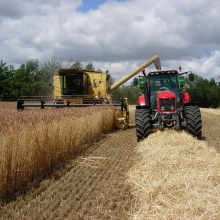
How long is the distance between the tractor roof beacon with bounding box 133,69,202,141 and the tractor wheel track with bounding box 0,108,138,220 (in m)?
1.99

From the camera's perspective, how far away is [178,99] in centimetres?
888

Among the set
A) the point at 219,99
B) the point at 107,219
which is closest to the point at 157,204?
the point at 107,219

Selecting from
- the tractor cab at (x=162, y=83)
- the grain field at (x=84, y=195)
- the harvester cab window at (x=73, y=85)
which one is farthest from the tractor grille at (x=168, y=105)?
the harvester cab window at (x=73, y=85)

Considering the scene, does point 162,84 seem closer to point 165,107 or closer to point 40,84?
point 165,107

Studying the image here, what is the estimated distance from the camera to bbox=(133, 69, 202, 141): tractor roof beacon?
26.5 ft

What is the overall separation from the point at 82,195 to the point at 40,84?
1340 inches

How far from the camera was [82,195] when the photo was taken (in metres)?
4.33

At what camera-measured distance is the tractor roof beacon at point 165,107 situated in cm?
809

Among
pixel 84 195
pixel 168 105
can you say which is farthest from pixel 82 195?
pixel 168 105

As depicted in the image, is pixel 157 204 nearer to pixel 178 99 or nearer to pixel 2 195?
pixel 2 195

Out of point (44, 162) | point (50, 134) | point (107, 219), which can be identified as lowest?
point (107, 219)

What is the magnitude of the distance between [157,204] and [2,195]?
6.55ft

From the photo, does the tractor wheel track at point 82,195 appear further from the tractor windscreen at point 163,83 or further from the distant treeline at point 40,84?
the distant treeline at point 40,84

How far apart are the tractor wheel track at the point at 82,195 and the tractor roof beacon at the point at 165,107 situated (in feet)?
6.54
